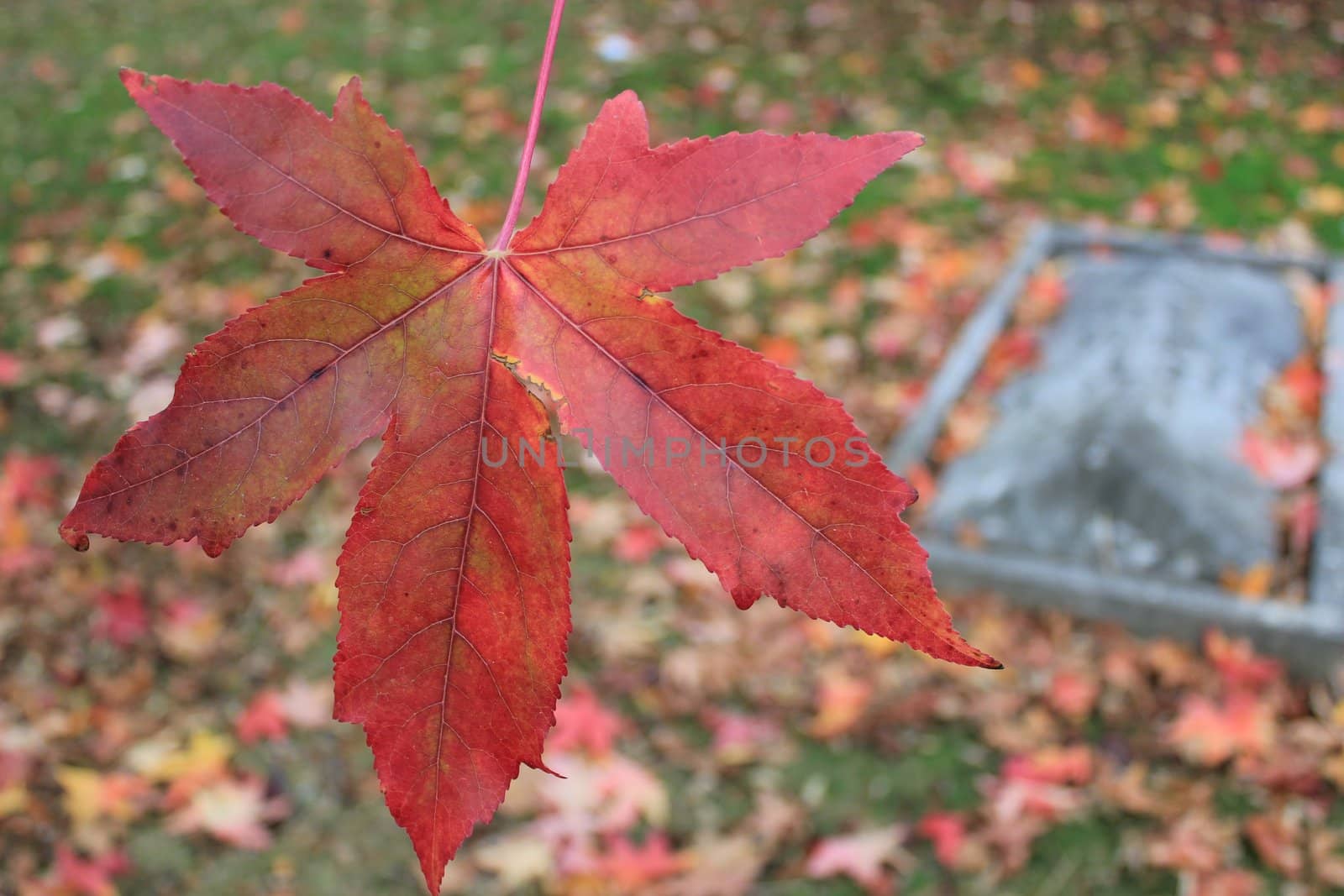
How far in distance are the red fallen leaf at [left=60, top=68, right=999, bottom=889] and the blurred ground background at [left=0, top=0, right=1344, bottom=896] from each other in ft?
3.22

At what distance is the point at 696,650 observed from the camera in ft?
10.3

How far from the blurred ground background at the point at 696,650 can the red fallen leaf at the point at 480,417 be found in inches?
38.6

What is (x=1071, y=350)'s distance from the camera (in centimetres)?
355

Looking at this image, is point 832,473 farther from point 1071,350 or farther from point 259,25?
point 259,25

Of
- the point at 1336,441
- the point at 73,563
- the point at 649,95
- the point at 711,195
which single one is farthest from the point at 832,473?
the point at 649,95

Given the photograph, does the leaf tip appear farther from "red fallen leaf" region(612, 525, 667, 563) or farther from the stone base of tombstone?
"red fallen leaf" region(612, 525, 667, 563)

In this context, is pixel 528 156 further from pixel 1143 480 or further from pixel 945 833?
pixel 1143 480

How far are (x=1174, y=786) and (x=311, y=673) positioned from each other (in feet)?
7.63

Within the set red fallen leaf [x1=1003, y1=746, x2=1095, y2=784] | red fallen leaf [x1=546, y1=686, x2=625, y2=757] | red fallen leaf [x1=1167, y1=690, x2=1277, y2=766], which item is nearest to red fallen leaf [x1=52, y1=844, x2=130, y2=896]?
red fallen leaf [x1=546, y1=686, x2=625, y2=757]

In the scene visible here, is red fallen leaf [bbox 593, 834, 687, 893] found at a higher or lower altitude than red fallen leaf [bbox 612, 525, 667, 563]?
lower

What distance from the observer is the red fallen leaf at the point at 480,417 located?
0.57m

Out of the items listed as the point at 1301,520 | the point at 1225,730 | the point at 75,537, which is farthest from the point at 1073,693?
the point at 75,537

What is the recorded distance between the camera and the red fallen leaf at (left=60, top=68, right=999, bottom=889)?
0.57m

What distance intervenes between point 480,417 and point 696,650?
2602 millimetres
